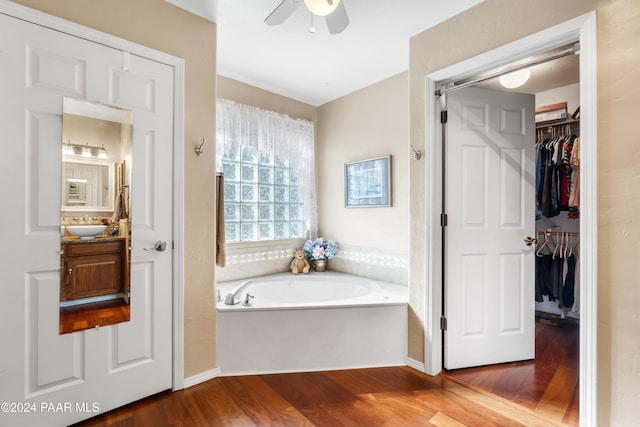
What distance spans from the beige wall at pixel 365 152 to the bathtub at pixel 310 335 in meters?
0.94

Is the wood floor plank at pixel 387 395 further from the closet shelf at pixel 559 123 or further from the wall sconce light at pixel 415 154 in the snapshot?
the closet shelf at pixel 559 123

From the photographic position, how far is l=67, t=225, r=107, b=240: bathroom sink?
5.68 ft

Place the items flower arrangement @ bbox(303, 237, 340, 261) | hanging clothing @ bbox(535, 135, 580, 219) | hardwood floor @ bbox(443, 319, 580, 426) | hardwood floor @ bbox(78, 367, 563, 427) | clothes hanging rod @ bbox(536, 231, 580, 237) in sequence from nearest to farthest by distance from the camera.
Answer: hardwood floor @ bbox(78, 367, 563, 427) < hardwood floor @ bbox(443, 319, 580, 426) < hanging clothing @ bbox(535, 135, 580, 219) < clothes hanging rod @ bbox(536, 231, 580, 237) < flower arrangement @ bbox(303, 237, 340, 261)

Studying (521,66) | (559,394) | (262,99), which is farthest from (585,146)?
(262,99)

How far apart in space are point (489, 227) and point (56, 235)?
268 centimetres

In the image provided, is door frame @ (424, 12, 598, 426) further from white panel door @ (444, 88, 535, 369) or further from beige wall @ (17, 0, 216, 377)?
beige wall @ (17, 0, 216, 377)

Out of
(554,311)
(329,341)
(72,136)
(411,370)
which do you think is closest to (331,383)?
(329,341)

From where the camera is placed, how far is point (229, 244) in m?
3.19

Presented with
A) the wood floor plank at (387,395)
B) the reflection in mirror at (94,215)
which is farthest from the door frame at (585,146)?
the reflection in mirror at (94,215)

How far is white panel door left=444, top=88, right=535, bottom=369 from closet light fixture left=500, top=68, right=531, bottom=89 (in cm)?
42

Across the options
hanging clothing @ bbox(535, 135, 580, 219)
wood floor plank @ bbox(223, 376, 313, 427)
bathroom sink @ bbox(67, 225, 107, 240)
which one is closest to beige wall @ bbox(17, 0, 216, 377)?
wood floor plank @ bbox(223, 376, 313, 427)

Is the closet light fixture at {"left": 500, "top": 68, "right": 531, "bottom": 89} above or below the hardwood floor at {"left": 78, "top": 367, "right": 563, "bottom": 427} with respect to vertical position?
above

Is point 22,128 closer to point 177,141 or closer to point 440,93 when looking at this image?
point 177,141

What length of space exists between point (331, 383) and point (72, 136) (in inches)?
83.1
